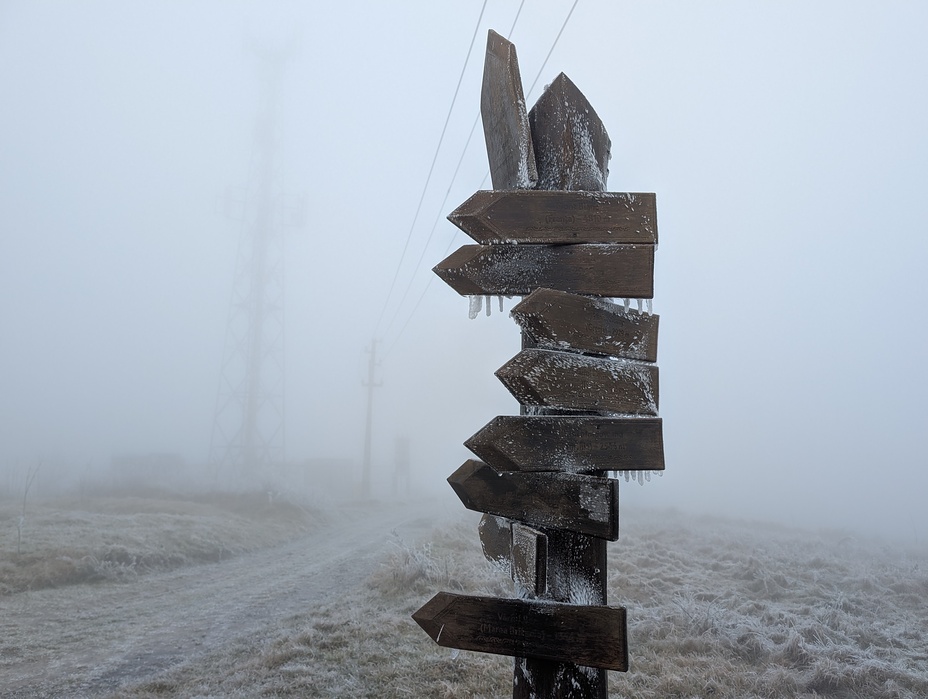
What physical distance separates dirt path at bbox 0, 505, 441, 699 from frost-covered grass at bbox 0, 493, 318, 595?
0.62 m

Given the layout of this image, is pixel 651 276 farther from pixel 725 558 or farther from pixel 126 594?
pixel 725 558

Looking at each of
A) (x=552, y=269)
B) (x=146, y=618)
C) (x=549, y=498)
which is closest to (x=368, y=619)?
(x=146, y=618)

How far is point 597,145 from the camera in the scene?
2662 mm

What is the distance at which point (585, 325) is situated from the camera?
7.74 feet

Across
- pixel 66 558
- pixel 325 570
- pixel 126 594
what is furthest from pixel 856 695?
pixel 66 558

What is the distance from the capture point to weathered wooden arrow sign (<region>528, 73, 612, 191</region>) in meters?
2.58

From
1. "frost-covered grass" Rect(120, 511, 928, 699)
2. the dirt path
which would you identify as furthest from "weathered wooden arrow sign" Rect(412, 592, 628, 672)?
the dirt path

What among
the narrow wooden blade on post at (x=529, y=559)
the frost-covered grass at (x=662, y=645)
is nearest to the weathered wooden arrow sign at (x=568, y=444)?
the narrow wooden blade on post at (x=529, y=559)

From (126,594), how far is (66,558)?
182 cm

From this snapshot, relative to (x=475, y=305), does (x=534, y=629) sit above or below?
below

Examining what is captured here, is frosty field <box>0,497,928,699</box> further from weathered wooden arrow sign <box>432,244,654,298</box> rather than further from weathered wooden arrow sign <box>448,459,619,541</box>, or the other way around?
weathered wooden arrow sign <box>432,244,654,298</box>

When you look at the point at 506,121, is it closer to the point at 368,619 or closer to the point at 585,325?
the point at 585,325

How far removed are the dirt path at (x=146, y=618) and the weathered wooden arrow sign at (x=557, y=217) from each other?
18.1 feet

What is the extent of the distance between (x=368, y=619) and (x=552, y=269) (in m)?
6.01
